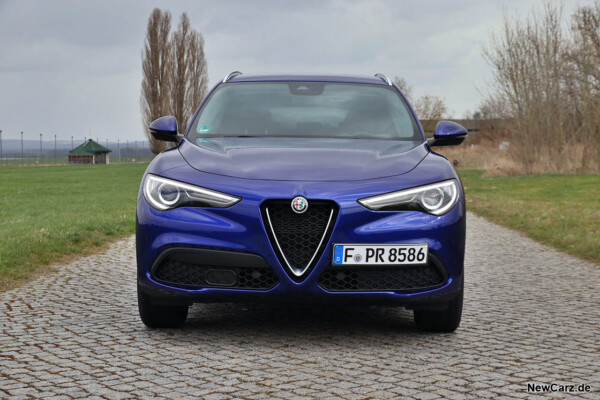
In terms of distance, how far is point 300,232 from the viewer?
422 centimetres

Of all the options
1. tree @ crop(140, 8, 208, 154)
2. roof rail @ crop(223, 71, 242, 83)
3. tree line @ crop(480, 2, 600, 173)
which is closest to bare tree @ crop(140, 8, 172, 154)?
tree @ crop(140, 8, 208, 154)

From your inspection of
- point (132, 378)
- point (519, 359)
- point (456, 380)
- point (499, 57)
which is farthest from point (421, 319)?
point (499, 57)

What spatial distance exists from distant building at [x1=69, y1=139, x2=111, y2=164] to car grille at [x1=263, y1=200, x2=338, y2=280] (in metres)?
87.5

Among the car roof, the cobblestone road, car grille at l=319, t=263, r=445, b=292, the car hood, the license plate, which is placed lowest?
the cobblestone road

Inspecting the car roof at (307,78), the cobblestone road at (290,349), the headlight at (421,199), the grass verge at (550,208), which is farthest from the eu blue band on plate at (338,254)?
the grass verge at (550,208)

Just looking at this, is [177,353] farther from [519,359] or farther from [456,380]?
[519,359]

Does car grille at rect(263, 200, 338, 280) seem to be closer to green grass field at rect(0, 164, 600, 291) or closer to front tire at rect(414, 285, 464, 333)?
front tire at rect(414, 285, 464, 333)

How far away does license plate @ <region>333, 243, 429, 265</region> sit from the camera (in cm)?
423

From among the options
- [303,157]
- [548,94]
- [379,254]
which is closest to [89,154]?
[548,94]

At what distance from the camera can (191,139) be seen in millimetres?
5273

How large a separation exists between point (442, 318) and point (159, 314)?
67.5 inches

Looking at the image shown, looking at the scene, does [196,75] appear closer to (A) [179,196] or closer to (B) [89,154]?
(B) [89,154]

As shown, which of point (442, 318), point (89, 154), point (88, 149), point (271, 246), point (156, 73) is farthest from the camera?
point (88, 149)

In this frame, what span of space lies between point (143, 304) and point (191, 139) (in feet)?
3.86
